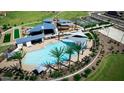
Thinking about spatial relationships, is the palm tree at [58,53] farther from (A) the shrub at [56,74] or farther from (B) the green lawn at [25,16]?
(B) the green lawn at [25,16]

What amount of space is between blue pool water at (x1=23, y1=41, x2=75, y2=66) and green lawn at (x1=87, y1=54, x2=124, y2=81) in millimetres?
614

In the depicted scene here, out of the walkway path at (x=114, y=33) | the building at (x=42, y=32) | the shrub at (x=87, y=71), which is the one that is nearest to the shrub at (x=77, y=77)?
the shrub at (x=87, y=71)

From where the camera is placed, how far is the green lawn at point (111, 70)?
448 centimetres

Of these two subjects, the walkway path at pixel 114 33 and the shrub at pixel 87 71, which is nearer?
the shrub at pixel 87 71

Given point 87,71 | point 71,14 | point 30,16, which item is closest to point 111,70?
point 87,71

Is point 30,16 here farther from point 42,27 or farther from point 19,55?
point 19,55

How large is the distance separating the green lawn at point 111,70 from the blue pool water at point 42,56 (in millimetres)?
614

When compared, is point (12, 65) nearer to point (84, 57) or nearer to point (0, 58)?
point (0, 58)

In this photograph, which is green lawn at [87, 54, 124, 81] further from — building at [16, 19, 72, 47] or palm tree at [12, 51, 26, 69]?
palm tree at [12, 51, 26, 69]

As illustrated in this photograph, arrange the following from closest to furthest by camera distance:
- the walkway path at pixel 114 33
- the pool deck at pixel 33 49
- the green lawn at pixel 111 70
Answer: the green lawn at pixel 111 70 < the pool deck at pixel 33 49 < the walkway path at pixel 114 33

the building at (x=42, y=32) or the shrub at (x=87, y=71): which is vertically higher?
the building at (x=42, y=32)

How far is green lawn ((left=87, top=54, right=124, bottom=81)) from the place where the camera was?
4477mm

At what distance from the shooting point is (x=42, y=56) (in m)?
4.62

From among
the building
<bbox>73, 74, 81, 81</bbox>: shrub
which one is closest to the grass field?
the building
